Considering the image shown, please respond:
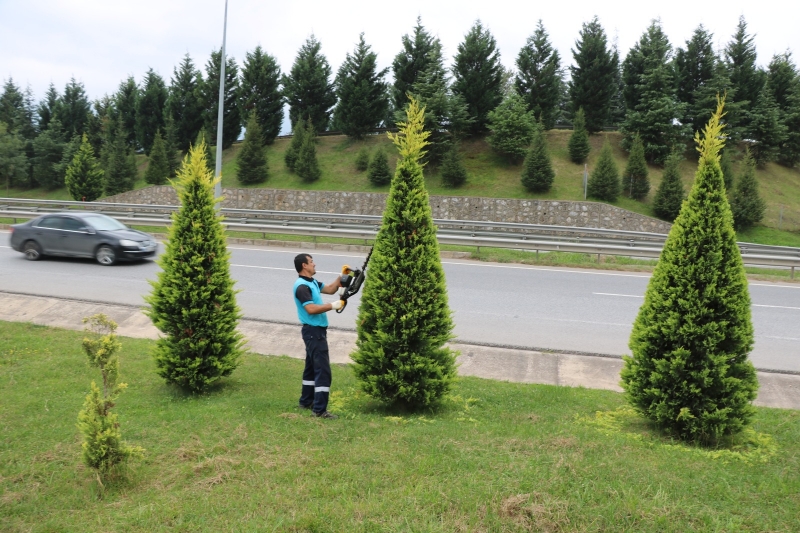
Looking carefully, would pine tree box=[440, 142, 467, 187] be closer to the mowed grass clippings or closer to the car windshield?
the car windshield

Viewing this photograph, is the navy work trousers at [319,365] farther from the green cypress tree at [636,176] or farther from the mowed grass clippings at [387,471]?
the green cypress tree at [636,176]

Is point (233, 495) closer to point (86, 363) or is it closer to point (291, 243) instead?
point (86, 363)

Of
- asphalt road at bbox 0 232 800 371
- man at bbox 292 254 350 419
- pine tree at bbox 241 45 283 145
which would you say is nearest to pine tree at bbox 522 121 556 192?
asphalt road at bbox 0 232 800 371

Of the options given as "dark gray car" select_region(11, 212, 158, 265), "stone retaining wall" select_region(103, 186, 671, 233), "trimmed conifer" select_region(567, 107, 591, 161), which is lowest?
"dark gray car" select_region(11, 212, 158, 265)

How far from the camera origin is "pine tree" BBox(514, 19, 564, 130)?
35938 mm

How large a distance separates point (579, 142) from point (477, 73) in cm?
694

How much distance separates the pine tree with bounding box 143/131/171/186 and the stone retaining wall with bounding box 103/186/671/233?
3619 mm

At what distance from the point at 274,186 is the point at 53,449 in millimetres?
30829

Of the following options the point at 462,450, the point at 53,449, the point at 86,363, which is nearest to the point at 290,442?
the point at 462,450

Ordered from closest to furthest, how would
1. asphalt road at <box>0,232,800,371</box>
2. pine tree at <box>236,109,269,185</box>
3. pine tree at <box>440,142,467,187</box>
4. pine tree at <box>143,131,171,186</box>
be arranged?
asphalt road at <box>0,232,800,371</box>
pine tree at <box>440,142,467,187</box>
pine tree at <box>236,109,269,185</box>
pine tree at <box>143,131,171,186</box>

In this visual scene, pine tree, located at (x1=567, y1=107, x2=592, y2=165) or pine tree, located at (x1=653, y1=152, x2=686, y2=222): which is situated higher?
pine tree, located at (x1=567, y1=107, x2=592, y2=165)

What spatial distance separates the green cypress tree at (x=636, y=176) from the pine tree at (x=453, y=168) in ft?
27.1

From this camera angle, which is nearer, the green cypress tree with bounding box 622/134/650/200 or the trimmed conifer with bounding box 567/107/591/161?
the green cypress tree with bounding box 622/134/650/200

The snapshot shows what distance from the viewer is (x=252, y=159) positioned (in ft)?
117
